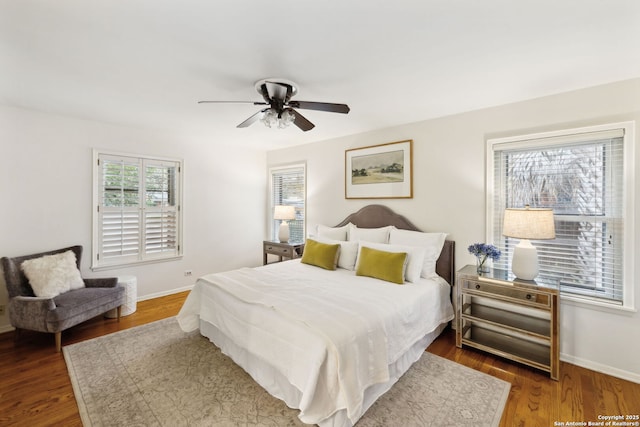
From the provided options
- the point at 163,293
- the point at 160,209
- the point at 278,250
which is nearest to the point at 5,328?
the point at 163,293

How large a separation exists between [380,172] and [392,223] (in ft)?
2.43

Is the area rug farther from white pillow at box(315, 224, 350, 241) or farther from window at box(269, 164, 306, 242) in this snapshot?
window at box(269, 164, 306, 242)

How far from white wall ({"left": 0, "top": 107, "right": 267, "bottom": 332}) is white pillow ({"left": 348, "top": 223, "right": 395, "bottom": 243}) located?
2.37 metres

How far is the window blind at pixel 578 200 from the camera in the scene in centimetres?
240

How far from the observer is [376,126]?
12.4ft

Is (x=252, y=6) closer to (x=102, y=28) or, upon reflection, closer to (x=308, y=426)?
(x=102, y=28)

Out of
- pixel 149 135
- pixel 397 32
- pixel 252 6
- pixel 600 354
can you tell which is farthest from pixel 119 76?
pixel 600 354

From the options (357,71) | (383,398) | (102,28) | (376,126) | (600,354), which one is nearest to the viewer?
(102,28)

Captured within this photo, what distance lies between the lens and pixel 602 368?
7.93 feet

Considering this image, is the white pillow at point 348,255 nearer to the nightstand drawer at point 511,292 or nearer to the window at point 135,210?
the nightstand drawer at point 511,292

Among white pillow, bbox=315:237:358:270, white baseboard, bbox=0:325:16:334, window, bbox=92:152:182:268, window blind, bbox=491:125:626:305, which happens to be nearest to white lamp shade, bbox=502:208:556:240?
window blind, bbox=491:125:626:305

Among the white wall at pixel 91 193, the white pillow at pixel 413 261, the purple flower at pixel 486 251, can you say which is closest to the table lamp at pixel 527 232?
the purple flower at pixel 486 251

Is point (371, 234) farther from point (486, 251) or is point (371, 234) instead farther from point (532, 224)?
point (532, 224)

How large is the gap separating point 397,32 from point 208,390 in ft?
9.38
